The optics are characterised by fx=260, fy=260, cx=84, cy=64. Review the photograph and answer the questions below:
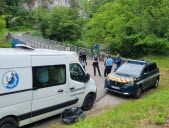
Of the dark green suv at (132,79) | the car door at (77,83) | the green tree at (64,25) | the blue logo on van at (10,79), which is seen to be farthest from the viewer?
the green tree at (64,25)

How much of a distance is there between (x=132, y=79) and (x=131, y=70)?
1275mm

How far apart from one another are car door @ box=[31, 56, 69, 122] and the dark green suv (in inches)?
176

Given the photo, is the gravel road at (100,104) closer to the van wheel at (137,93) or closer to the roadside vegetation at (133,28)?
the van wheel at (137,93)

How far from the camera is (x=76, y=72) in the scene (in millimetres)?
10273

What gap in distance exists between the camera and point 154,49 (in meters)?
32.4

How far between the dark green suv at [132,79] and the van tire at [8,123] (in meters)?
6.99

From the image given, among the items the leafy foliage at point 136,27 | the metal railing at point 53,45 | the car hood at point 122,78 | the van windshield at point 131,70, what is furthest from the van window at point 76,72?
the metal railing at point 53,45

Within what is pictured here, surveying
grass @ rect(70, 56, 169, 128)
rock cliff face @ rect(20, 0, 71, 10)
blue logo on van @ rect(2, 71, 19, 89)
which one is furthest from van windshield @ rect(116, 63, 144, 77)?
rock cliff face @ rect(20, 0, 71, 10)

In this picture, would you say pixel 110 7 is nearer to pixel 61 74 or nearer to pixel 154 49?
pixel 154 49

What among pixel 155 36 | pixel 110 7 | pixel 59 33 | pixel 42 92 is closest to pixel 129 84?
pixel 42 92

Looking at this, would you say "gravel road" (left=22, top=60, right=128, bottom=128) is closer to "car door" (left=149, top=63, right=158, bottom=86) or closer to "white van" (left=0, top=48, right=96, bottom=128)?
"white van" (left=0, top=48, right=96, bottom=128)

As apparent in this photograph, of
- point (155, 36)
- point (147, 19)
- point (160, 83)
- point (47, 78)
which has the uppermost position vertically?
point (147, 19)

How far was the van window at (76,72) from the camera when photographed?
32.6 ft

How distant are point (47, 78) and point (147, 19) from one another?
24672mm
